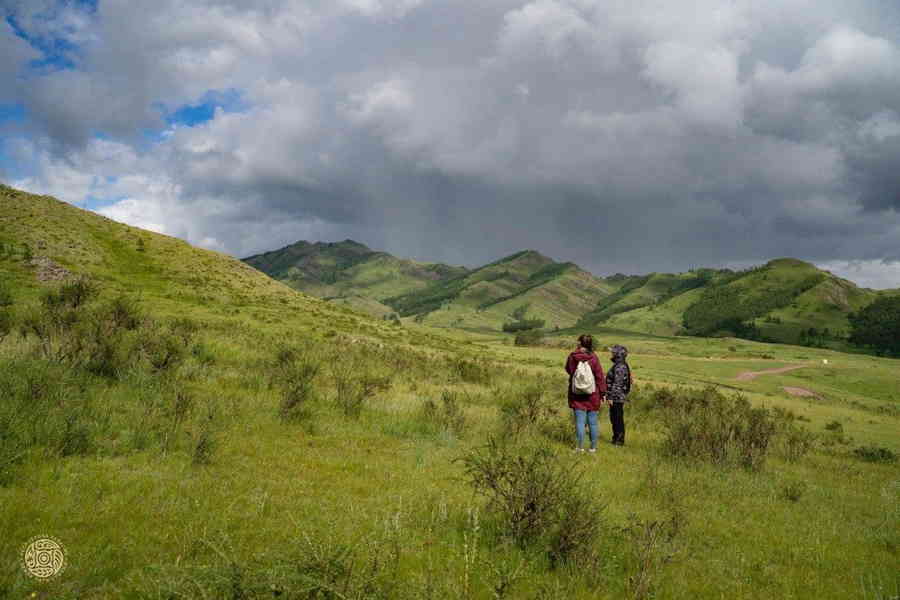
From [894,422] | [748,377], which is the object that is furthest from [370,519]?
[748,377]

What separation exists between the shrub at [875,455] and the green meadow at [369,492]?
0.15 meters

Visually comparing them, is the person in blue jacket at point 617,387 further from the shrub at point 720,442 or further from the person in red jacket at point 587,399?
the person in red jacket at point 587,399

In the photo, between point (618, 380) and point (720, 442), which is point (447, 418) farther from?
point (720, 442)

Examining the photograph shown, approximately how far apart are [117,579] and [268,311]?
4078 centimetres

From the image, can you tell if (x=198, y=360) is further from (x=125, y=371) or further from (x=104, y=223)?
(x=104, y=223)

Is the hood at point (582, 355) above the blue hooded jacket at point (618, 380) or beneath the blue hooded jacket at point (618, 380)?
above

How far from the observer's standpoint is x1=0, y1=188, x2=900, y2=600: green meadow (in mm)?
4492

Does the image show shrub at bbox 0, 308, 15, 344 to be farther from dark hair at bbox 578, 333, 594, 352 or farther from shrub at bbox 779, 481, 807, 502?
shrub at bbox 779, 481, 807, 502

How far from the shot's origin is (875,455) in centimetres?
1642

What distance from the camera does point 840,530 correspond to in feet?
25.2

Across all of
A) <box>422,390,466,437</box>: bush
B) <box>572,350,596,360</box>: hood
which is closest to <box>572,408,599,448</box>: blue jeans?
<box>572,350,596,360</box>: hood

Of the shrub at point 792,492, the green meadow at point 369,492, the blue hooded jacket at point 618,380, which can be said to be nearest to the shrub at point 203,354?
the green meadow at point 369,492

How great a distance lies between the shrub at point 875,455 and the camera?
16.1 m

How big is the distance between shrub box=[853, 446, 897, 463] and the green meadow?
15 centimetres
